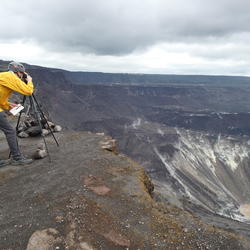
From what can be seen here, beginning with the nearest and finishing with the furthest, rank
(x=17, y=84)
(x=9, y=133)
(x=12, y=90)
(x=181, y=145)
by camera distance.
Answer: (x=17, y=84) < (x=12, y=90) < (x=9, y=133) < (x=181, y=145)

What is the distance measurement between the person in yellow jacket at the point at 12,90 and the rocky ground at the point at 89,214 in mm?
495

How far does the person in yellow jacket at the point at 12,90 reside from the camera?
29.6 ft

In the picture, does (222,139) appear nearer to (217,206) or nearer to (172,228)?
(217,206)

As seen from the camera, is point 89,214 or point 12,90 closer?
point 89,214

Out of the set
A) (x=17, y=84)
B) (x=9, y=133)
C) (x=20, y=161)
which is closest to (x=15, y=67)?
(x=17, y=84)

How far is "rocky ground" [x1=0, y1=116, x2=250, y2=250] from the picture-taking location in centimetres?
599

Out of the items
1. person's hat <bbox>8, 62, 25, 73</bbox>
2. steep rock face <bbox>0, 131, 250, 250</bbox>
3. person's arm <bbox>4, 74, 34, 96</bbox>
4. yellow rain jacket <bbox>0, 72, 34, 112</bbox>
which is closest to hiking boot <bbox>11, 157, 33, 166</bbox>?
steep rock face <bbox>0, 131, 250, 250</bbox>

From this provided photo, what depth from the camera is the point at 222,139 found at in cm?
12431

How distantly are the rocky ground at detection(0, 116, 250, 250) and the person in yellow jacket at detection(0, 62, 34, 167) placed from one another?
495 mm

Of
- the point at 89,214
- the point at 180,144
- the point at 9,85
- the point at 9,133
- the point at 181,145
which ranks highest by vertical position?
the point at 9,85

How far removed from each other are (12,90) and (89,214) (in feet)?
17.4

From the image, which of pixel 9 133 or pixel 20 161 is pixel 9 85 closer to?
pixel 9 133

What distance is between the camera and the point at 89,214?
6793 mm

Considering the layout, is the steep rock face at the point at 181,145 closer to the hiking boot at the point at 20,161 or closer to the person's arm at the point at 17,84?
the hiking boot at the point at 20,161
